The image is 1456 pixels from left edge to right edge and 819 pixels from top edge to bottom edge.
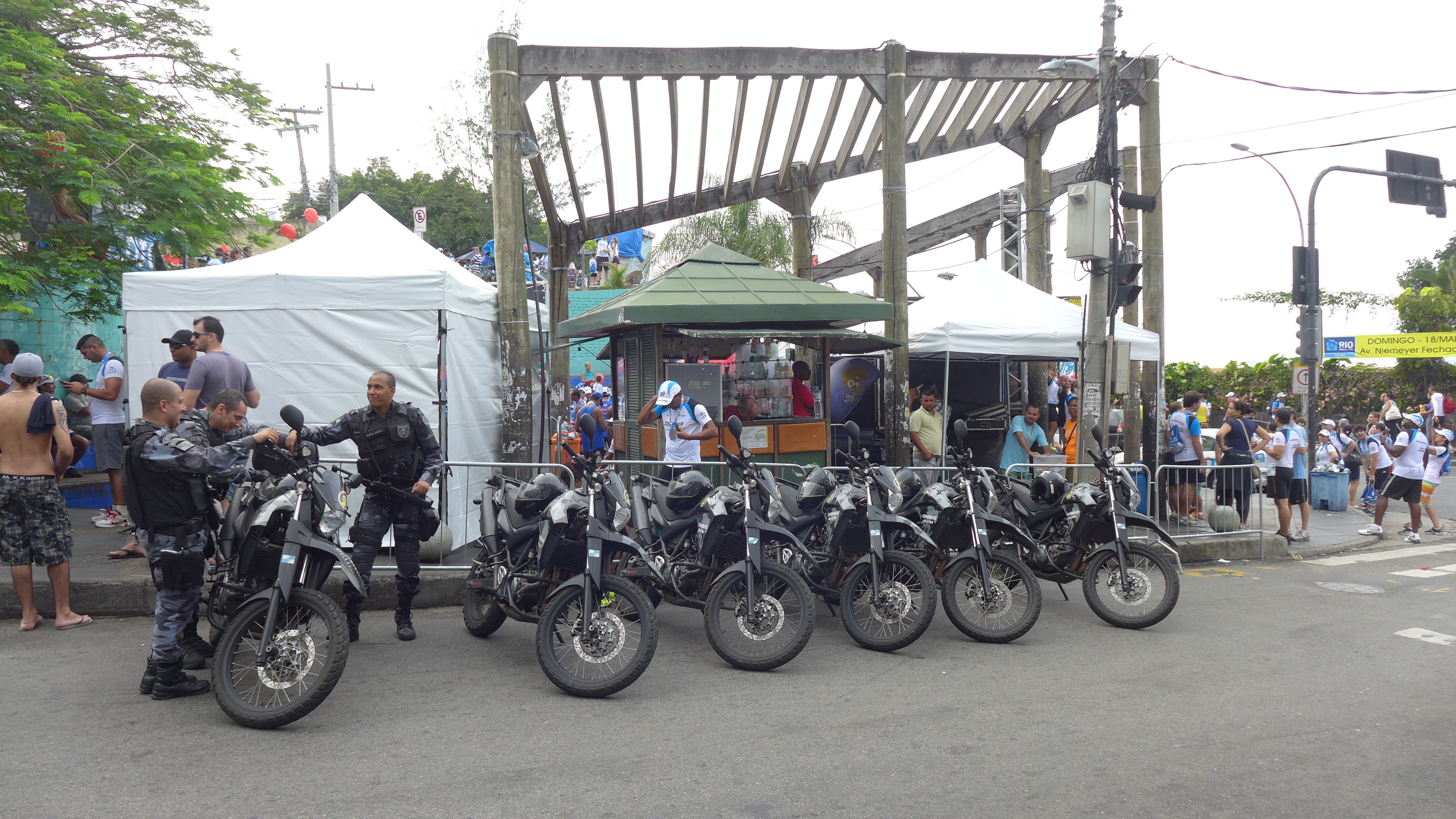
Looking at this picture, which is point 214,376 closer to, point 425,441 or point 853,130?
point 425,441

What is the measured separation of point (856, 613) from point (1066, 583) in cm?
219

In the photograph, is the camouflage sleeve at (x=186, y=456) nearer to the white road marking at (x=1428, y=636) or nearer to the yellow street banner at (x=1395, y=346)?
the white road marking at (x=1428, y=636)

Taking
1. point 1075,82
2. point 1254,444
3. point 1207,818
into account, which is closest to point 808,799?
point 1207,818

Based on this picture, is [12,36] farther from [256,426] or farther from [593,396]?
[593,396]

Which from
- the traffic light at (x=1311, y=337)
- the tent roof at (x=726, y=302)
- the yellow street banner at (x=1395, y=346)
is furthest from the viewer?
the yellow street banner at (x=1395, y=346)

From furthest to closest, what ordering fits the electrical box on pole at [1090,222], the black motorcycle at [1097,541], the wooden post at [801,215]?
1. the wooden post at [801,215]
2. the electrical box on pole at [1090,222]
3. the black motorcycle at [1097,541]

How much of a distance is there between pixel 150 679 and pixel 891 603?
4.34 m

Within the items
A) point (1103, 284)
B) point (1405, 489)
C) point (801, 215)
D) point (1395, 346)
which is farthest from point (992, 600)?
point (1395, 346)

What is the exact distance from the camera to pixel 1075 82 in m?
13.4

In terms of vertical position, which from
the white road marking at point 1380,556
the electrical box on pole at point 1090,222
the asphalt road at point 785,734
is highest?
the electrical box on pole at point 1090,222

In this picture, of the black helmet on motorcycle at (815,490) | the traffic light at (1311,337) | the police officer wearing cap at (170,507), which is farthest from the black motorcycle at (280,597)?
the traffic light at (1311,337)

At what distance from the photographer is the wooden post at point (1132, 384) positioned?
12492mm

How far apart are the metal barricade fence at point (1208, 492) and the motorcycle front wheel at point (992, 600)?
4615 millimetres

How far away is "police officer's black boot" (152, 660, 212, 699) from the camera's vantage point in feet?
16.6
